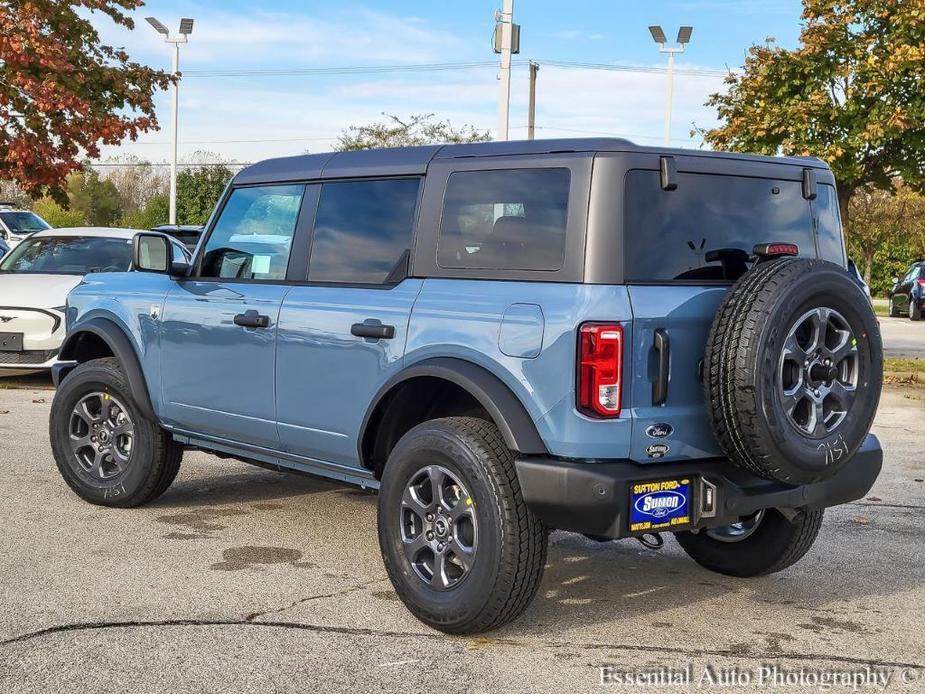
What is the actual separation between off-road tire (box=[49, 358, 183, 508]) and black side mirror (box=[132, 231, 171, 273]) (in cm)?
63

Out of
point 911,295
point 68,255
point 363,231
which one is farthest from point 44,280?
point 911,295

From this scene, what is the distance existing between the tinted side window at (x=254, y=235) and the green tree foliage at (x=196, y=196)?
3896 cm

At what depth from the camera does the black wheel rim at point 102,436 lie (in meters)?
6.88

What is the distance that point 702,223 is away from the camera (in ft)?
15.7

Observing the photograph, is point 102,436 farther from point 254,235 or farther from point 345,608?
point 345,608

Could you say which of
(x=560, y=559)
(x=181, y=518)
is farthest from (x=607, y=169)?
(x=181, y=518)

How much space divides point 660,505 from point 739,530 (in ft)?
4.81

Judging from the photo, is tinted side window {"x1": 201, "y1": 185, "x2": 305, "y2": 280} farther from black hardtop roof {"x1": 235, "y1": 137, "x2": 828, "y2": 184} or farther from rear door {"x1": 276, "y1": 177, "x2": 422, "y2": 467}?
rear door {"x1": 276, "y1": 177, "x2": 422, "y2": 467}

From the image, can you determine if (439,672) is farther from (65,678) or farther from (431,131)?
(431,131)

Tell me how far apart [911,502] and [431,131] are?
1380 inches

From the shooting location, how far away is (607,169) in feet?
15.0

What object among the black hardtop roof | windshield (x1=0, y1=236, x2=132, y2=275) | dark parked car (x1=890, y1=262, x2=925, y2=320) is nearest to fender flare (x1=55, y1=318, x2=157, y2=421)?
the black hardtop roof

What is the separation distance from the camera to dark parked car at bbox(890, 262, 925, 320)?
30344 millimetres

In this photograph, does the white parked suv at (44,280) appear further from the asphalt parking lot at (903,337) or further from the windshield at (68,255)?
the asphalt parking lot at (903,337)
